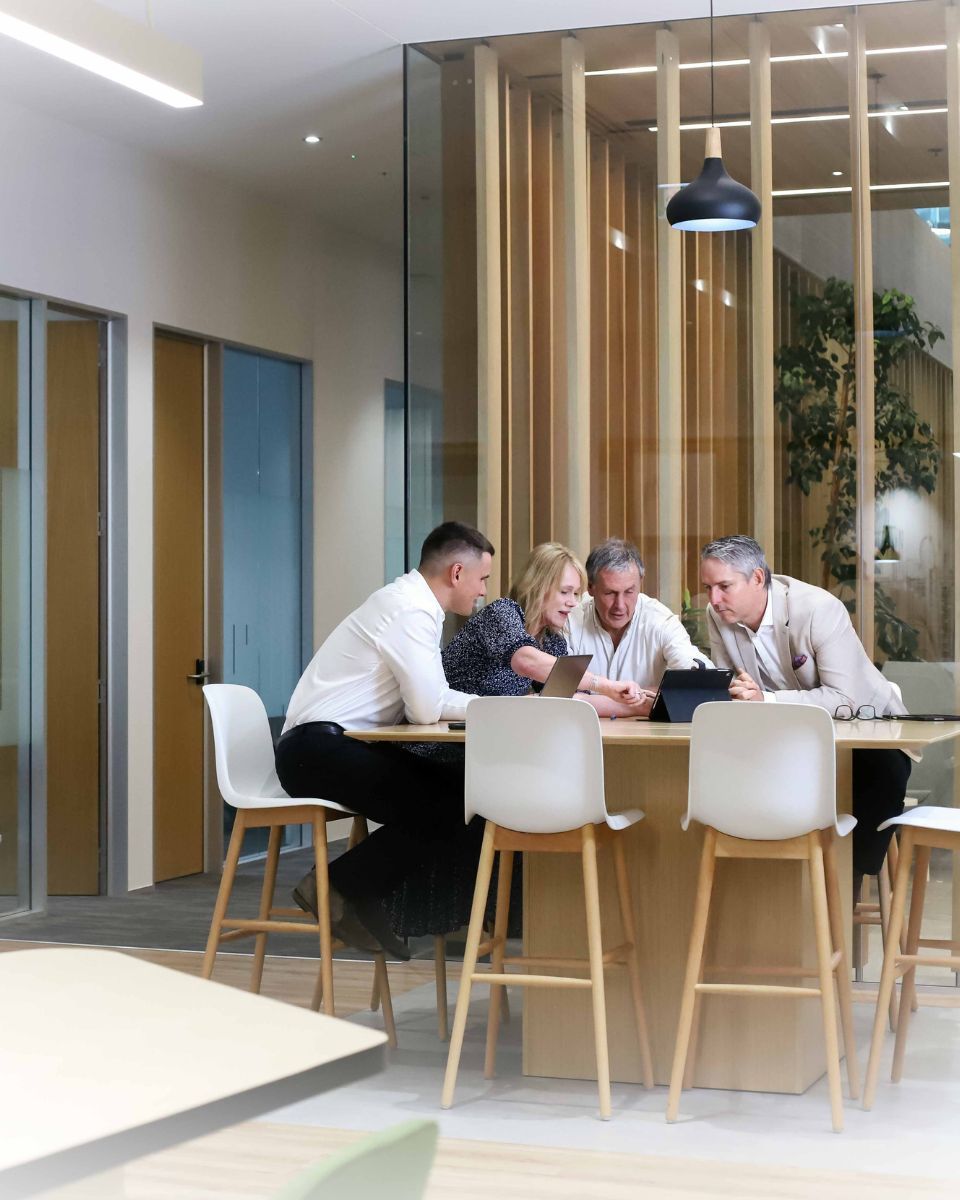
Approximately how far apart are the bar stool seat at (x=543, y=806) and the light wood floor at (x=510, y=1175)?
379mm

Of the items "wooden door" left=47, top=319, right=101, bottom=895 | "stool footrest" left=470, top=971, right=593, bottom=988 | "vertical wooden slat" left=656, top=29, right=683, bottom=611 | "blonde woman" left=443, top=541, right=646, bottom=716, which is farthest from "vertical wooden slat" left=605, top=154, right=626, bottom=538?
"wooden door" left=47, top=319, right=101, bottom=895

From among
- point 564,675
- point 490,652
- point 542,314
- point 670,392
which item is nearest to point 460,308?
point 542,314

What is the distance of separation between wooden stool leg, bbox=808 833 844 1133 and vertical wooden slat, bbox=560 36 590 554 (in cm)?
251

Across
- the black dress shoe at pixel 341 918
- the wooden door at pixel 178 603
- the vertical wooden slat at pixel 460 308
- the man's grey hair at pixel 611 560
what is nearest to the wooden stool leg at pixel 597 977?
the black dress shoe at pixel 341 918

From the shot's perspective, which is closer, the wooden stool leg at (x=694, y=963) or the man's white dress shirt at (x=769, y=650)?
the wooden stool leg at (x=694, y=963)

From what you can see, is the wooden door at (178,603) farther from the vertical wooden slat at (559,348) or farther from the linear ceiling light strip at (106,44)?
the linear ceiling light strip at (106,44)

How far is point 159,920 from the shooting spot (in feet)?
22.4

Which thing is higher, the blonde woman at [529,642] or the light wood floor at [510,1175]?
the blonde woman at [529,642]

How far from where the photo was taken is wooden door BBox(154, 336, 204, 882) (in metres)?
7.73

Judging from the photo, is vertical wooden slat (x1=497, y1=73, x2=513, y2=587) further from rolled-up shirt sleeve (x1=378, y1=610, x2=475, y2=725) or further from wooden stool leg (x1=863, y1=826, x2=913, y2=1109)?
wooden stool leg (x1=863, y1=826, x2=913, y2=1109)

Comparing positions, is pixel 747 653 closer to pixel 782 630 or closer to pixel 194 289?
pixel 782 630

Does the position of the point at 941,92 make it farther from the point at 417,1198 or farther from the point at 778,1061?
the point at 417,1198

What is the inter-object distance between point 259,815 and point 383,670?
0.56 meters

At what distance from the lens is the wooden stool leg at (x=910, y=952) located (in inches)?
169
